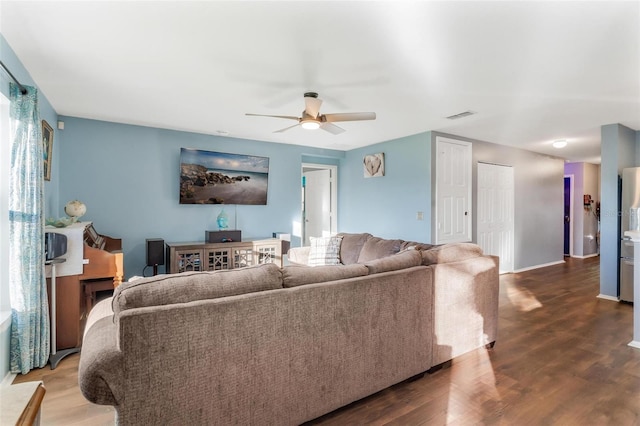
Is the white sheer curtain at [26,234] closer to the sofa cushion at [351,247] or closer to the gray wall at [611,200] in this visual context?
the sofa cushion at [351,247]

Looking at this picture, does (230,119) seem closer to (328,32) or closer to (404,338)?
(328,32)

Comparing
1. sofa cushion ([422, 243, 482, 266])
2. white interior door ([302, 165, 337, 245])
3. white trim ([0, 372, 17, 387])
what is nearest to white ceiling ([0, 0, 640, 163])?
sofa cushion ([422, 243, 482, 266])

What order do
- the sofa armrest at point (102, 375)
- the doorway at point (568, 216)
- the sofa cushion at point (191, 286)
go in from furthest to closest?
1. the doorway at point (568, 216)
2. the sofa cushion at point (191, 286)
3. the sofa armrest at point (102, 375)

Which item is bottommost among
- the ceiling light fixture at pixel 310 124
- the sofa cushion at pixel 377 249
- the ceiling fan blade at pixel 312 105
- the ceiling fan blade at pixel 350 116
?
the sofa cushion at pixel 377 249

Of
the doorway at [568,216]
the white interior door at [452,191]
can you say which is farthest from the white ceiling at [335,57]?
the doorway at [568,216]

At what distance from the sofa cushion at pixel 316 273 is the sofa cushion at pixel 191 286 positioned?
2.3 inches

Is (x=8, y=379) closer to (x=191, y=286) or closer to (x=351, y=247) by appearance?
(x=191, y=286)

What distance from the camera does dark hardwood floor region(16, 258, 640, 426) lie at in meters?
1.93

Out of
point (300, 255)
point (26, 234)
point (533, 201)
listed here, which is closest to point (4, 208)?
point (26, 234)

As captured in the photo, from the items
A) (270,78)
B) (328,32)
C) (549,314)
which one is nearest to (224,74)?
(270,78)

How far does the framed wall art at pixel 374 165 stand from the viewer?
5652 mm

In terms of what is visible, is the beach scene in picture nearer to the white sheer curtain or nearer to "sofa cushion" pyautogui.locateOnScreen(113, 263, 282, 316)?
the white sheer curtain

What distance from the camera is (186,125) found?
4559 mm

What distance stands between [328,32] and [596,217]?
30.4 ft
